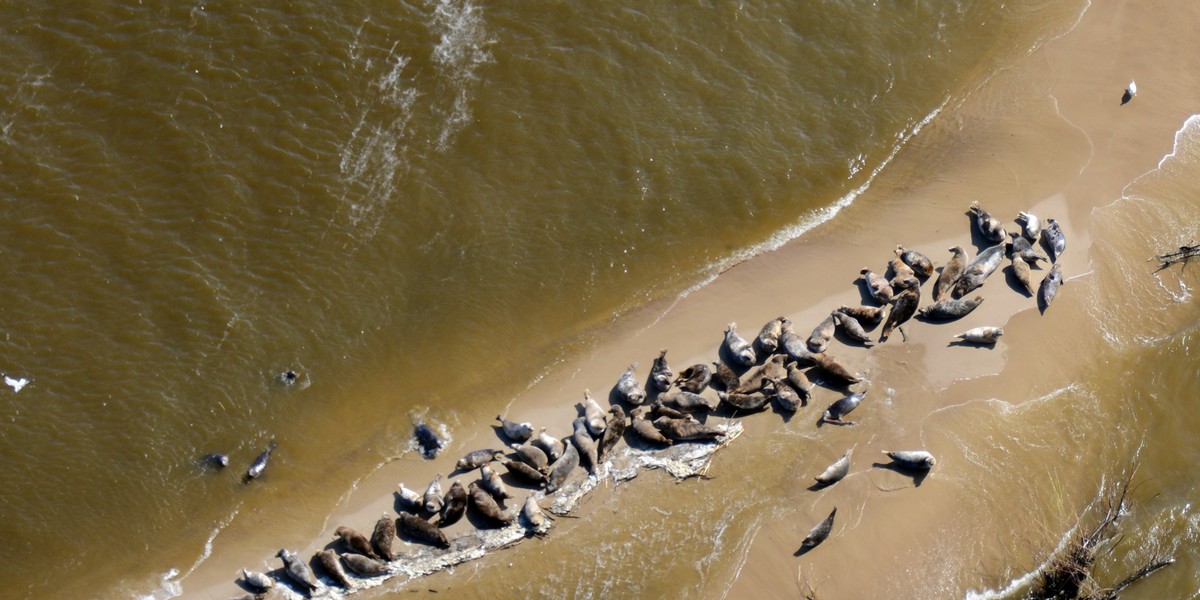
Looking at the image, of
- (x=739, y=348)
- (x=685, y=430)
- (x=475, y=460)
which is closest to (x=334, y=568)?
(x=475, y=460)

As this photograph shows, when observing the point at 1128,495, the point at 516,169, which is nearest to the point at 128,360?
the point at 516,169

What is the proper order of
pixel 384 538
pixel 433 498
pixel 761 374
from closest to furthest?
pixel 384 538 < pixel 433 498 < pixel 761 374

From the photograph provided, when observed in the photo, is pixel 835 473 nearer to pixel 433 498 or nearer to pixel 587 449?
pixel 587 449

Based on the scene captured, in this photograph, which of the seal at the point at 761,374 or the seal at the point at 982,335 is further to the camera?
the seal at the point at 982,335

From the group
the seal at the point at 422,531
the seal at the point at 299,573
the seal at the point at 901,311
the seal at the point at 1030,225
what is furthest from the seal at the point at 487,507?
the seal at the point at 1030,225

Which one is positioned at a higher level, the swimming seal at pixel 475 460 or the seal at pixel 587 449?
the swimming seal at pixel 475 460

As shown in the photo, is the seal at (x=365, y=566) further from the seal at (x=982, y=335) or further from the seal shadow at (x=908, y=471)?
the seal at (x=982, y=335)

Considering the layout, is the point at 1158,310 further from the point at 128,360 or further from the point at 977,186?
the point at 128,360

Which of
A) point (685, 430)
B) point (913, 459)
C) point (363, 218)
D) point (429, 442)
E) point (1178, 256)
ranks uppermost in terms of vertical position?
point (363, 218)
